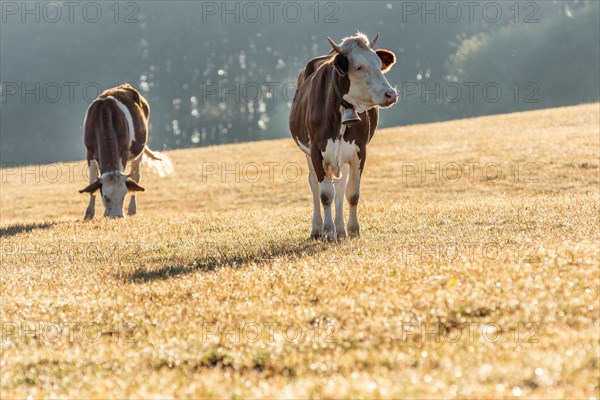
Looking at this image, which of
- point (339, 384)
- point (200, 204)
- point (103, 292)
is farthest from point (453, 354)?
point (200, 204)

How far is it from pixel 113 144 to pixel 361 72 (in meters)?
9.63

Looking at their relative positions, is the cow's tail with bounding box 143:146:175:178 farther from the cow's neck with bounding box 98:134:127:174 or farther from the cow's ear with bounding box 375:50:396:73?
the cow's ear with bounding box 375:50:396:73

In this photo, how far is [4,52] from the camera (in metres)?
193

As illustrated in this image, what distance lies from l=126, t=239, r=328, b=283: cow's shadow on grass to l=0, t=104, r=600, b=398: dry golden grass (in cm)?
6

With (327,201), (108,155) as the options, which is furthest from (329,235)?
(108,155)

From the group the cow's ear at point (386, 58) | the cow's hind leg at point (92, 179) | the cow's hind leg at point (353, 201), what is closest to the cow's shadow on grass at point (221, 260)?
the cow's hind leg at point (353, 201)

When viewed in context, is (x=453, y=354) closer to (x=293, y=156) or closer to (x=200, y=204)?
(x=200, y=204)

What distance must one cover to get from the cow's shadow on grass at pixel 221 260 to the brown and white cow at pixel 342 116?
44.2 inches

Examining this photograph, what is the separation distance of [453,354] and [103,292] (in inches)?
185

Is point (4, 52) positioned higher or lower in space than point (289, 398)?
higher

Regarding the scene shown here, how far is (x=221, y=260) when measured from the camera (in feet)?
36.0

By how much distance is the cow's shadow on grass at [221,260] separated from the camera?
10164mm

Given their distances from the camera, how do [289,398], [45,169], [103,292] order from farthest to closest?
1. [45,169]
2. [103,292]
3. [289,398]

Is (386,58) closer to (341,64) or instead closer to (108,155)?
(341,64)
